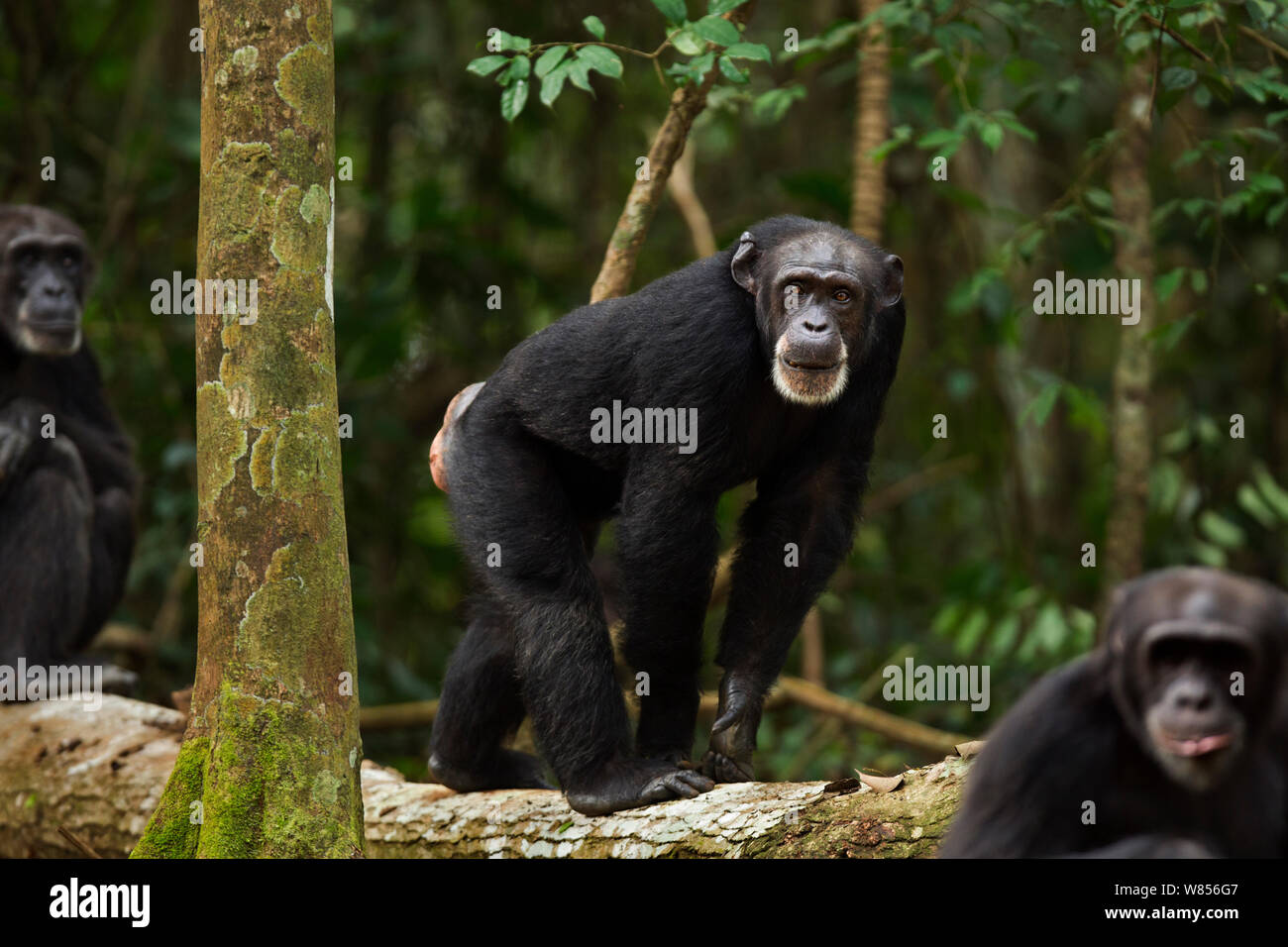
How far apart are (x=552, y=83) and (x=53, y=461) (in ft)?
15.3

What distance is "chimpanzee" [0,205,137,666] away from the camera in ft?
27.5

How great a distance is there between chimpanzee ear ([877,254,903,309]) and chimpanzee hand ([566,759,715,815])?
220cm

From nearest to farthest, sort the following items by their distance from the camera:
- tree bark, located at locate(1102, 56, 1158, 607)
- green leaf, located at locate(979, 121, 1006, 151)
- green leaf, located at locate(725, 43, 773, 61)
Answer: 1. green leaf, located at locate(725, 43, 773, 61)
2. green leaf, located at locate(979, 121, 1006, 151)
3. tree bark, located at locate(1102, 56, 1158, 607)

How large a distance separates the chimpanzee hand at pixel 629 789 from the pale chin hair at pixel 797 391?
157 cm

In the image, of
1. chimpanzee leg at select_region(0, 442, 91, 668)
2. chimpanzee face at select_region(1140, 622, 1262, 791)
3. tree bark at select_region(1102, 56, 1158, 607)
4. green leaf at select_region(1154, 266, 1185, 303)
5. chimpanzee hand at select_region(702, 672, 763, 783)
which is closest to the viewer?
chimpanzee face at select_region(1140, 622, 1262, 791)

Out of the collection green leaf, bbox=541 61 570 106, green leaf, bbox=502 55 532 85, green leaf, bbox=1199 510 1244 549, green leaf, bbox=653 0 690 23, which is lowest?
green leaf, bbox=1199 510 1244 549

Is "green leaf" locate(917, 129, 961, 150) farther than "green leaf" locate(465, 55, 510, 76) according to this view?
Yes

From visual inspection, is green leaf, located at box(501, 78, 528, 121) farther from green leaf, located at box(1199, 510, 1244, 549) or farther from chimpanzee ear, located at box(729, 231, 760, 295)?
green leaf, located at box(1199, 510, 1244, 549)

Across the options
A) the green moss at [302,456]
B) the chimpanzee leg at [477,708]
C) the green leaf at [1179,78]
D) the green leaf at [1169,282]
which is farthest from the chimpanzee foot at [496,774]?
the green leaf at [1179,78]

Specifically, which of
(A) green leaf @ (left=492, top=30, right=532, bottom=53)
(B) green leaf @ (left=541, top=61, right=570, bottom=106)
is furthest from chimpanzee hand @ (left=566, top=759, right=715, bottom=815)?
(A) green leaf @ (left=492, top=30, right=532, bottom=53)

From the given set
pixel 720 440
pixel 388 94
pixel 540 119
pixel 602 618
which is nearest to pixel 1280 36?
pixel 720 440

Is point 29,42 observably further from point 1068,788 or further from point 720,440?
point 1068,788

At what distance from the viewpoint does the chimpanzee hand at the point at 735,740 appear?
586 cm

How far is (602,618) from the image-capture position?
5.86m
